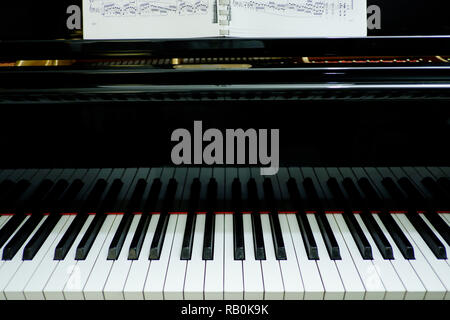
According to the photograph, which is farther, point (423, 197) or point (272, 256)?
point (423, 197)

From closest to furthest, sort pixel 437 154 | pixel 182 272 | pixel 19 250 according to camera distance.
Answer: pixel 182 272, pixel 19 250, pixel 437 154

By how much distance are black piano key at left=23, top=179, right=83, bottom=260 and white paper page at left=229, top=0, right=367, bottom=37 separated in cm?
90

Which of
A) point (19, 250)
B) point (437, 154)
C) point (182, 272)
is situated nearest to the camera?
point (182, 272)

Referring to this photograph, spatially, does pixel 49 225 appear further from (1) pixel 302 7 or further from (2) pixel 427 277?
(2) pixel 427 277

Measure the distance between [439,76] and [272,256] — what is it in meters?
0.87

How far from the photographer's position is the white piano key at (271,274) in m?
1.24

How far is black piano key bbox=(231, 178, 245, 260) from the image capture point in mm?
1374

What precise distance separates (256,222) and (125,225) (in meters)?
0.52

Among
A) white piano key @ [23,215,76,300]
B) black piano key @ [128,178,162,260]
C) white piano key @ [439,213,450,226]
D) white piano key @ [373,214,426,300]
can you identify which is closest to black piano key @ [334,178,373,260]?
white piano key @ [373,214,426,300]

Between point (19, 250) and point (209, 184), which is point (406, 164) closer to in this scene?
point (209, 184)

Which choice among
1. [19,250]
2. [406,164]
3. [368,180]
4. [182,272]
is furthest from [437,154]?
[19,250]

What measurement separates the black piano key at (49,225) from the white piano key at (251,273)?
737 millimetres

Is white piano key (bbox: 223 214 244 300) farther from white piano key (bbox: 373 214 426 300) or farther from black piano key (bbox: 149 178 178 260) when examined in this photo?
white piano key (bbox: 373 214 426 300)

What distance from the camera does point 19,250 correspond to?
56.3 inches
